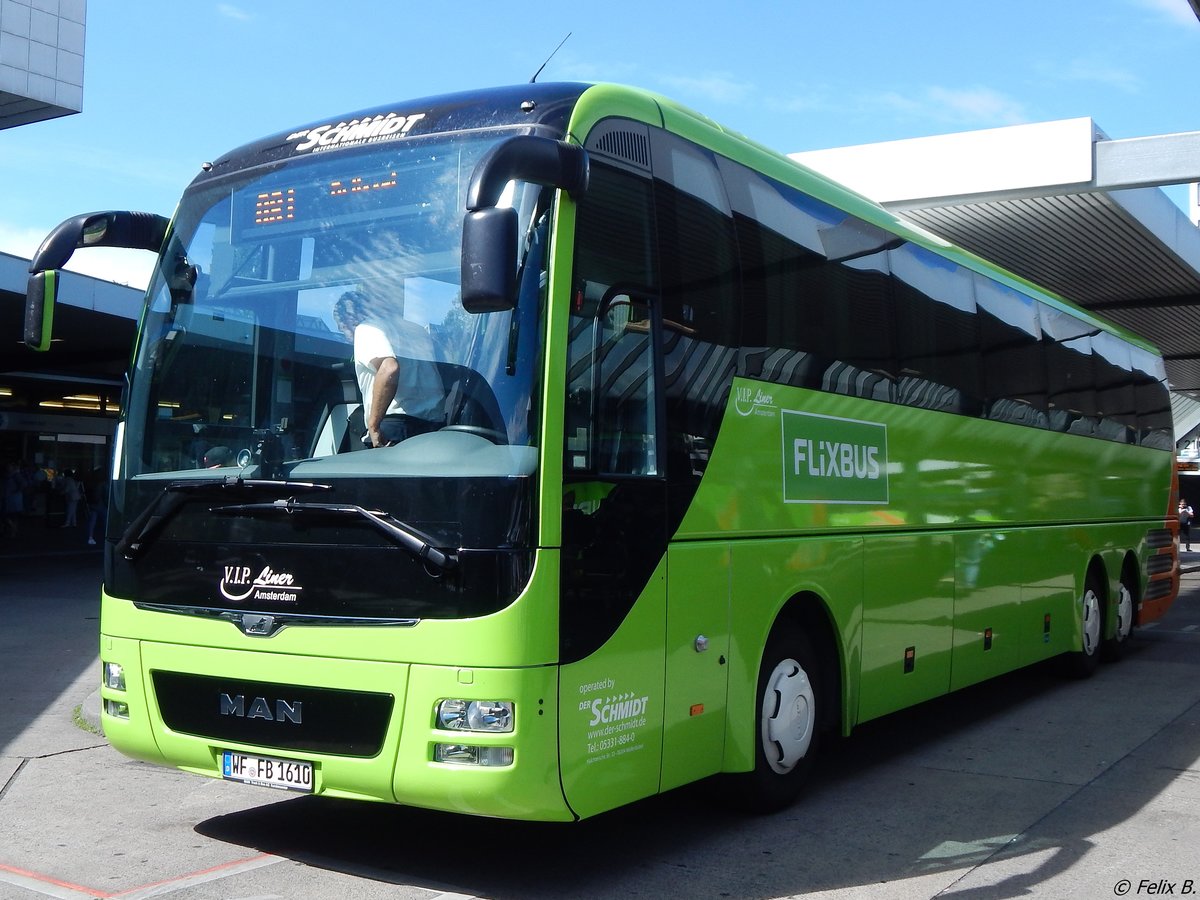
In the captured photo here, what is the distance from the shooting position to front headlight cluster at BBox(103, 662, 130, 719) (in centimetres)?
596

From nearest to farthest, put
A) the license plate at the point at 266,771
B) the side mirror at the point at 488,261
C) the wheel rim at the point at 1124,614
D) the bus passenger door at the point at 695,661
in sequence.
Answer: the side mirror at the point at 488,261 < the license plate at the point at 266,771 < the bus passenger door at the point at 695,661 < the wheel rim at the point at 1124,614

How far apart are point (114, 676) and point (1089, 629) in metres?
9.86

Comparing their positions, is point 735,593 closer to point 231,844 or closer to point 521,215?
point 521,215

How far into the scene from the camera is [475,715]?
5.02 metres

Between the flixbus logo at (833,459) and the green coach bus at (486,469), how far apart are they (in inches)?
1.4

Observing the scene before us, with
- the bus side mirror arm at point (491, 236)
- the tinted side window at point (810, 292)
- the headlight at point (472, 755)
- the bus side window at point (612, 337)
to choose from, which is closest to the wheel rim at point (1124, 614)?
the tinted side window at point (810, 292)

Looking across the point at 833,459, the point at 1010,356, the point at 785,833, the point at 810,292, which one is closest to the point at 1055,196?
the point at 1010,356

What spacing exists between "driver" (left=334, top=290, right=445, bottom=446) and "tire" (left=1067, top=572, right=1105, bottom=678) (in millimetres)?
9089

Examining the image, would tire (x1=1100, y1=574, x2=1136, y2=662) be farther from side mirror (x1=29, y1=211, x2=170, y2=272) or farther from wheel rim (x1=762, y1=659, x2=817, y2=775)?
side mirror (x1=29, y1=211, x2=170, y2=272)

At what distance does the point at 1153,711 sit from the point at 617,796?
6.86m

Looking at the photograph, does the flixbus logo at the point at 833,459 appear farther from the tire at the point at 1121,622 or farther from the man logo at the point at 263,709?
the tire at the point at 1121,622

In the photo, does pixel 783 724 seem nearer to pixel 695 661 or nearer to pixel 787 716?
pixel 787 716

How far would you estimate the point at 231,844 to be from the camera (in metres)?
6.18

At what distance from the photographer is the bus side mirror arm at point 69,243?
243 inches
